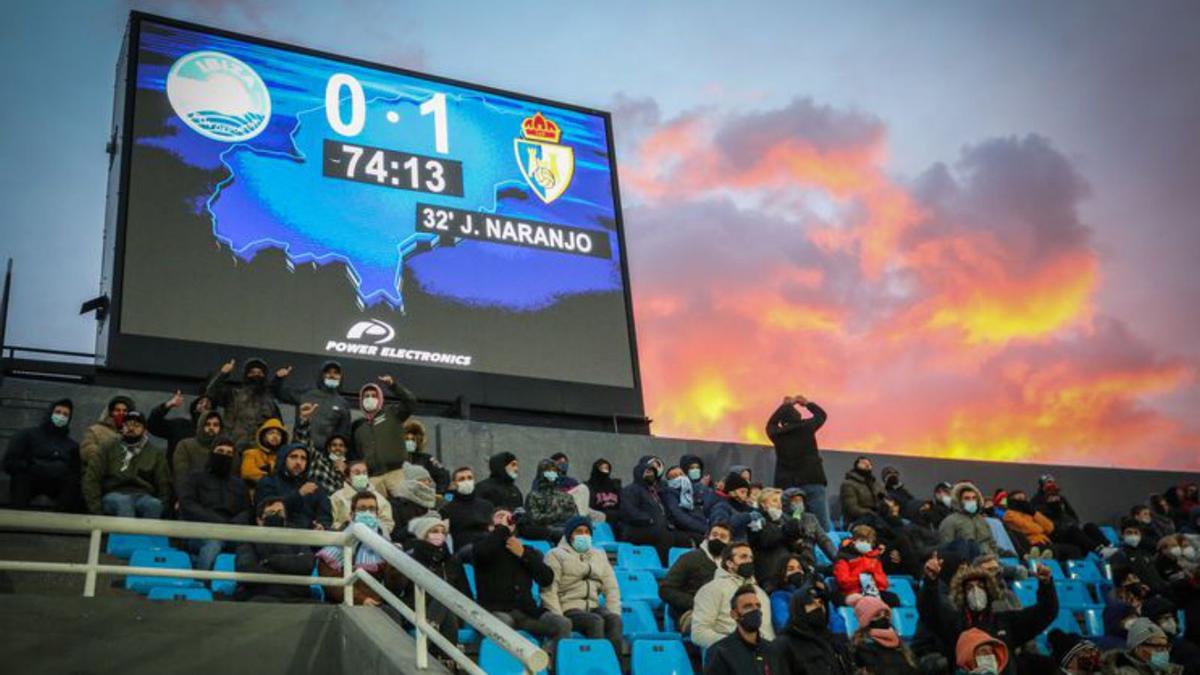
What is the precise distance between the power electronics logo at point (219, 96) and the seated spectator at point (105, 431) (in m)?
3.90

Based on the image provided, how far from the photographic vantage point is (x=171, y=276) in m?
12.2

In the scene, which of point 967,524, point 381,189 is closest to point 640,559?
point 967,524

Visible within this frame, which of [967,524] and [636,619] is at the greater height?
[967,524]

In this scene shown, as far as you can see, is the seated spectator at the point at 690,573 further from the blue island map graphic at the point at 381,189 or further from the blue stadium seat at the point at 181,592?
the blue island map graphic at the point at 381,189

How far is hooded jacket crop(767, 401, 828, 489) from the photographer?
12.9m

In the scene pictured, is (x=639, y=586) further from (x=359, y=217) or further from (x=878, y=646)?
(x=359, y=217)

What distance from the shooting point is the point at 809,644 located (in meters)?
7.31

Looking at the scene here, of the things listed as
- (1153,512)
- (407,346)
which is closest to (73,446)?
(407,346)

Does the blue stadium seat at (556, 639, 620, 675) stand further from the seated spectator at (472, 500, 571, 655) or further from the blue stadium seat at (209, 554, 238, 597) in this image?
the blue stadium seat at (209, 554, 238, 597)

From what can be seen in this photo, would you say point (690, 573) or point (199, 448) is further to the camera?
point (199, 448)

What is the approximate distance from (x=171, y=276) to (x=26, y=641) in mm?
7128

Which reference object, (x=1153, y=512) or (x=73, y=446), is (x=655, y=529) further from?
(x=1153, y=512)

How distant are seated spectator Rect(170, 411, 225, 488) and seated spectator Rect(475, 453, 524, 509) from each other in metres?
2.26

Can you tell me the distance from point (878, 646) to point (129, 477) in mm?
5963
